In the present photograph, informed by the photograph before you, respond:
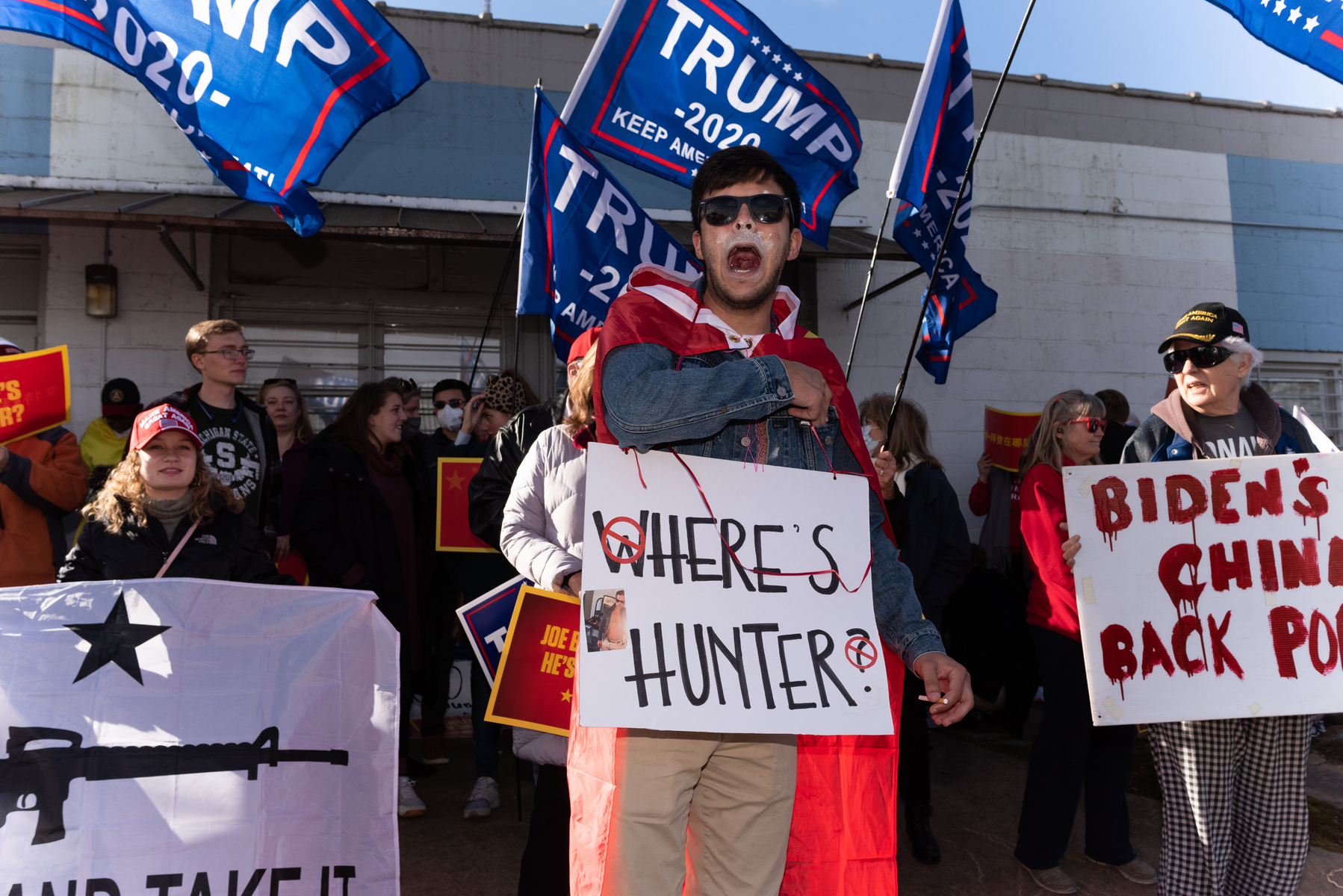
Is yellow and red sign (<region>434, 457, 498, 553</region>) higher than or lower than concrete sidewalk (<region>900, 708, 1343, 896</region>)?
higher

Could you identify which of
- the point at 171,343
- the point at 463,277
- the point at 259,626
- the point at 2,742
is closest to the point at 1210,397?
the point at 259,626

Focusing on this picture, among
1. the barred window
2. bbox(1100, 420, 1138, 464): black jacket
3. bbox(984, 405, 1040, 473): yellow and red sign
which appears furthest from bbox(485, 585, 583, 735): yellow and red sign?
the barred window

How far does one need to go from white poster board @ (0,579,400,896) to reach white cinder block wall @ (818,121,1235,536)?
20.3ft

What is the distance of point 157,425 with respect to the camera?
2986 mm

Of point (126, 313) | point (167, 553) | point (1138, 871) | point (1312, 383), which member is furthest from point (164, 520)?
point (1312, 383)

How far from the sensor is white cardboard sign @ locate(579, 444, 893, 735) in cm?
175

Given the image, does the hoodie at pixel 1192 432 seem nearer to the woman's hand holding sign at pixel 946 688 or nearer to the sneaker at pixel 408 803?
the woman's hand holding sign at pixel 946 688

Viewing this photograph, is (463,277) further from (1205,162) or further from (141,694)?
(1205,162)

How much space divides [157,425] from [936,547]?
334 cm

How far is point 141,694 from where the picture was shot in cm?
255

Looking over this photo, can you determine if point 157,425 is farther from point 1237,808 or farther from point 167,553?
point 1237,808

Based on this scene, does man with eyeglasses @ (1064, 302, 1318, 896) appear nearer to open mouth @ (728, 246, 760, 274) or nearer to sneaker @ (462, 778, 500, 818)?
open mouth @ (728, 246, 760, 274)

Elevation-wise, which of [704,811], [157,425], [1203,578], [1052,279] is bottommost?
[704,811]

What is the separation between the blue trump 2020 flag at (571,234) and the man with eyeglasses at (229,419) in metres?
1.33
